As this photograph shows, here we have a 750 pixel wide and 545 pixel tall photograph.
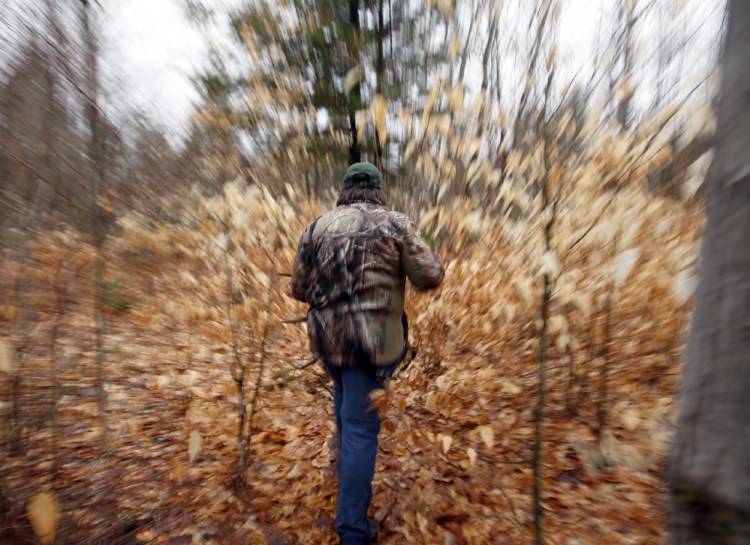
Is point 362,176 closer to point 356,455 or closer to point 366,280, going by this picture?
point 366,280

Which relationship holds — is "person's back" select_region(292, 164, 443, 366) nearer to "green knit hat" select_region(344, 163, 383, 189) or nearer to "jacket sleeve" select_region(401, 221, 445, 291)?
"jacket sleeve" select_region(401, 221, 445, 291)

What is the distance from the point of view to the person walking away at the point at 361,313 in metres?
2.08

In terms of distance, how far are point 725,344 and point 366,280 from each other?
1552 mm

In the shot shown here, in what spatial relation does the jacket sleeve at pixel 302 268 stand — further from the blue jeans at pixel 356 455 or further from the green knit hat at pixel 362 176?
the blue jeans at pixel 356 455

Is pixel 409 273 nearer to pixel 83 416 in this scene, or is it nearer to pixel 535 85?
pixel 535 85

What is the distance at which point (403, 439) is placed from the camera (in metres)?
3.21

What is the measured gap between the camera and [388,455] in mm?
3123

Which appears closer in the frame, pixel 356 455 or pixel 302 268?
pixel 356 455

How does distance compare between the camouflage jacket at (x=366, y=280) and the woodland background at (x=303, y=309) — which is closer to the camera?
the woodland background at (x=303, y=309)

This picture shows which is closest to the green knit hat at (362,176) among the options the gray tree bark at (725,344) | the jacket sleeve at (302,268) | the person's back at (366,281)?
the person's back at (366,281)

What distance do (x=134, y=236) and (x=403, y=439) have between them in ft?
8.14

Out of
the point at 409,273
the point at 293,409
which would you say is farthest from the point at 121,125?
the point at 293,409

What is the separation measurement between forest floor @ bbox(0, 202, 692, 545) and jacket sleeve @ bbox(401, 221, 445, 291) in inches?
26.4

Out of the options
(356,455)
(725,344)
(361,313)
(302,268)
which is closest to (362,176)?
(302,268)
